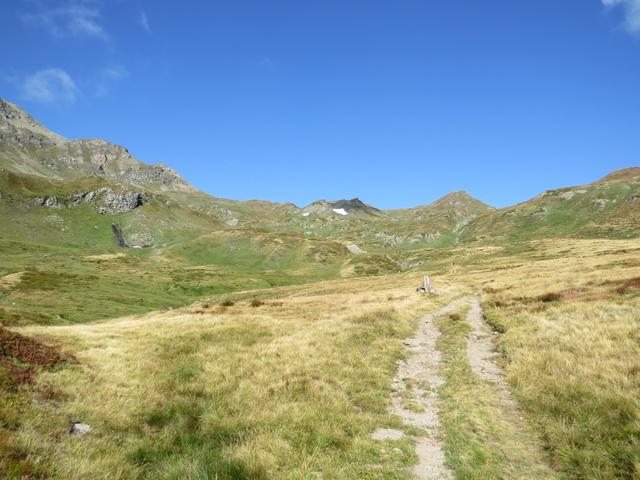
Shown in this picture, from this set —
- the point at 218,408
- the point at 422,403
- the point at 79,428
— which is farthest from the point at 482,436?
the point at 79,428

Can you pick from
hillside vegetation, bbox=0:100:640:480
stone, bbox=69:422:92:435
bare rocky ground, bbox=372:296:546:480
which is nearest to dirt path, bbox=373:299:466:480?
bare rocky ground, bbox=372:296:546:480

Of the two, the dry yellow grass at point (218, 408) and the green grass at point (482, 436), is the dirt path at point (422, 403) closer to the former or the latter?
the green grass at point (482, 436)

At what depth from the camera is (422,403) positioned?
48.4 feet

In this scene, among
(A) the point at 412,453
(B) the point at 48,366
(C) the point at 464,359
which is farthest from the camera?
(C) the point at 464,359

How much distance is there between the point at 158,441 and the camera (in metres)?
11.0

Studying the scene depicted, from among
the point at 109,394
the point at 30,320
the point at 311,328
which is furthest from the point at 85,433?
the point at 30,320

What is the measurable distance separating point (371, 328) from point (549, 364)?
12695mm

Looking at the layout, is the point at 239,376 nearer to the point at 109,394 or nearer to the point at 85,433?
the point at 109,394

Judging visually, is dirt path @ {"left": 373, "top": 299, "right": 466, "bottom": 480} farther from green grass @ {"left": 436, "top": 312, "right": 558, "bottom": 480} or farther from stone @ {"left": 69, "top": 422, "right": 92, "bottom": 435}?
stone @ {"left": 69, "top": 422, "right": 92, "bottom": 435}

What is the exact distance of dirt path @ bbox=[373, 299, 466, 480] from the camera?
33.2ft

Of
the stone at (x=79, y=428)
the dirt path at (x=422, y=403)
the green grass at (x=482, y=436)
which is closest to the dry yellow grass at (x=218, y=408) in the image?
the stone at (x=79, y=428)

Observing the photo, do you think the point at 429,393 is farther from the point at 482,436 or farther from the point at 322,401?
the point at 322,401

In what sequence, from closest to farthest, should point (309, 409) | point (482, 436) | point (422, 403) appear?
point (482, 436) → point (309, 409) → point (422, 403)

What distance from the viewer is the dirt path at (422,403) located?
10117 mm
